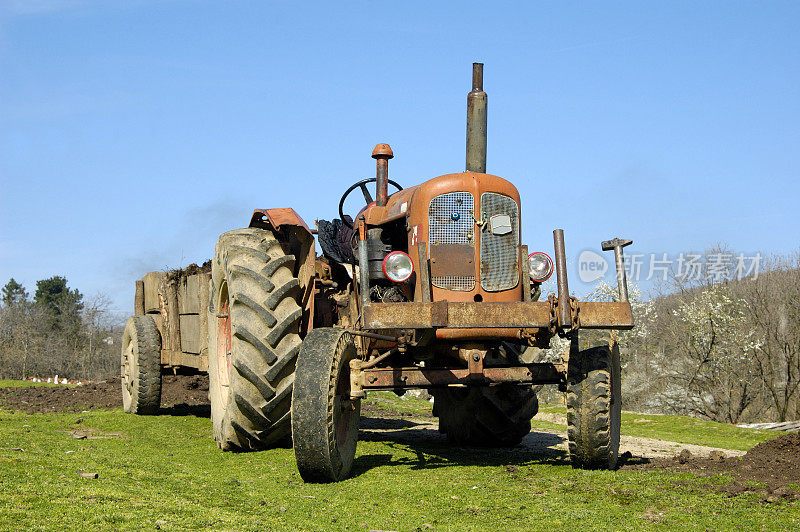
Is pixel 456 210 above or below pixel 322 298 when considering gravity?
above

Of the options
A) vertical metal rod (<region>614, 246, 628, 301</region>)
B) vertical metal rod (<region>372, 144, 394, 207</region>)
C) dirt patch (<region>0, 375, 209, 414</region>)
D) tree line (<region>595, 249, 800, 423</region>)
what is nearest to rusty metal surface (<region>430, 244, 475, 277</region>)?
vertical metal rod (<region>614, 246, 628, 301</region>)

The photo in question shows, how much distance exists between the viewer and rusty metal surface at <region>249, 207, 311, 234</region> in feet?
29.6

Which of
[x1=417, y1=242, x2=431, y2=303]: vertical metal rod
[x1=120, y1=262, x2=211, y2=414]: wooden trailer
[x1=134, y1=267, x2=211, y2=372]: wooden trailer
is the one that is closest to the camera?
[x1=417, y1=242, x2=431, y2=303]: vertical metal rod

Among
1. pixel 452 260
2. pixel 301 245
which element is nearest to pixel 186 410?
pixel 301 245

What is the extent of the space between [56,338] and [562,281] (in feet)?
153

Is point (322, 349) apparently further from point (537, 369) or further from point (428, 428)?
point (428, 428)

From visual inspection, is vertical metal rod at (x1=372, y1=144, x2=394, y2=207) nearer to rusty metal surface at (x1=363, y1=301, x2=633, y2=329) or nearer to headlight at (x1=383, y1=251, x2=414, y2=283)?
headlight at (x1=383, y1=251, x2=414, y2=283)

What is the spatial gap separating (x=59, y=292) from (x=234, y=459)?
60.6m

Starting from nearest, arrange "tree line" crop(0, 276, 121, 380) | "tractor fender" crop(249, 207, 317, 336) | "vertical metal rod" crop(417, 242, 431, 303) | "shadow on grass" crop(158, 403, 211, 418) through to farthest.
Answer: "vertical metal rod" crop(417, 242, 431, 303) → "tractor fender" crop(249, 207, 317, 336) → "shadow on grass" crop(158, 403, 211, 418) → "tree line" crop(0, 276, 121, 380)

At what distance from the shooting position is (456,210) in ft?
26.7

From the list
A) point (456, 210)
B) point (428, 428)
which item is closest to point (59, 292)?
point (428, 428)

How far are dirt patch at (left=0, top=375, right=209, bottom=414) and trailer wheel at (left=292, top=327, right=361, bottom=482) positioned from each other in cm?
807

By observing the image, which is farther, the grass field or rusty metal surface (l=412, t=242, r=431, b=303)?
rusty metal surface (l=412, t=242, r=431, b=303)

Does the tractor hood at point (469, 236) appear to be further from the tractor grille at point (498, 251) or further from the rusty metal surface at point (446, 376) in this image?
the rusty metal surface at point (446, 376)
